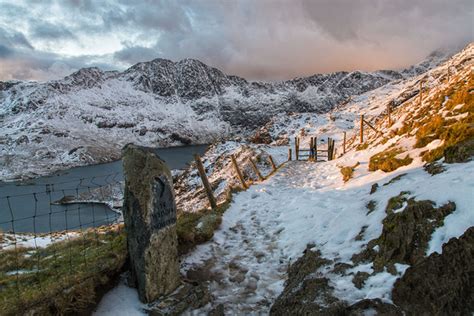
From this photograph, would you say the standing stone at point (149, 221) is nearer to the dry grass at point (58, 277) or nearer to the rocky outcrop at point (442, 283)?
the dry grass at point (58, 277)

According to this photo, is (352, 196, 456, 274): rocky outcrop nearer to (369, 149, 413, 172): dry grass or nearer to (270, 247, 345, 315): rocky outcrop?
(270, 247, 345, 315): rocky outcrop

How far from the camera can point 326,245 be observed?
337 inches

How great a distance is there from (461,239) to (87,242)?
9941 mm

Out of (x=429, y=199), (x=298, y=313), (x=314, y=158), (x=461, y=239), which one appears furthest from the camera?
(x=314, y=158)

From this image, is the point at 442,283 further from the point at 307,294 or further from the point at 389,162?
the point at 389,162

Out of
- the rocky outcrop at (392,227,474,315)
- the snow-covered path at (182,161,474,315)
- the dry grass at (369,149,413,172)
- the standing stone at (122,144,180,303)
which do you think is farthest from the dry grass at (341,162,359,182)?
the standing stone at (122,144,180,303)

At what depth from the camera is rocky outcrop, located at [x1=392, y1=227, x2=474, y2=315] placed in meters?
4.98

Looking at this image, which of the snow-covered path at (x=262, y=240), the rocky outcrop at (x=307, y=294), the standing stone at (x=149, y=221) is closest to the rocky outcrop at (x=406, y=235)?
the rocky outcrop at (x=307, y=294)

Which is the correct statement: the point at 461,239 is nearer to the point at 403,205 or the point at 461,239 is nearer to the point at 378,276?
the point at 378,276

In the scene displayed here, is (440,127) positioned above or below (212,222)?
above

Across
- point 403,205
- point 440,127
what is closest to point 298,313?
point 403,205

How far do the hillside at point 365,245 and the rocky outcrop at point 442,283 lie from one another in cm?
1

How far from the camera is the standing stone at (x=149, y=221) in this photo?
728cm

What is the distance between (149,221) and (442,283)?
5.65 metres
